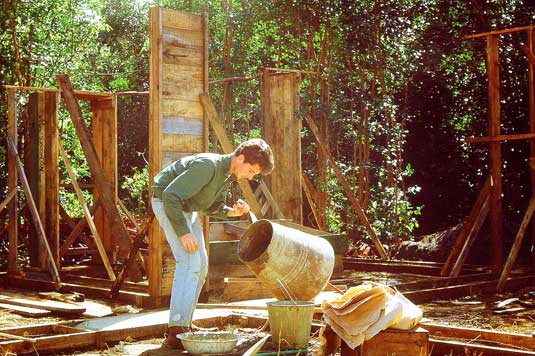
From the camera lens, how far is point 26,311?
8469 mm

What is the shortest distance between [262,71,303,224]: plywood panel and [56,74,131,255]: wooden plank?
240 cm

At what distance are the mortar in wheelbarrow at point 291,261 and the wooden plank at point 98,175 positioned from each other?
9.74 feet

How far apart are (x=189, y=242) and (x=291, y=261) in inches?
36.5

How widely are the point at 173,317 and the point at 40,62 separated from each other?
949 centimetres

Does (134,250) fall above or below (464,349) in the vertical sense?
above

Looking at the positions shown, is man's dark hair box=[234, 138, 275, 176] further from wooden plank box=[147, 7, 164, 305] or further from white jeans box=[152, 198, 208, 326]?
wooden plank box=[147, 7, 164, 305]

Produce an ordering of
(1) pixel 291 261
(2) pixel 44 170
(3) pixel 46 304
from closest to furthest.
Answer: (1) pixel 291 261 < (3) pixel 46 304 < (2) pixel 44 170

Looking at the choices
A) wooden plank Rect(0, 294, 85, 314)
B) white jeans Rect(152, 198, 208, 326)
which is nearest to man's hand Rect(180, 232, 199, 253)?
white jeans Rect(152, 198, 208, 326)

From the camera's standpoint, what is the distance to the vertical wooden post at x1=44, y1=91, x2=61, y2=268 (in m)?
11.8

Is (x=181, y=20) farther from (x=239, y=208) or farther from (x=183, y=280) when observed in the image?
(x=183, y=280)

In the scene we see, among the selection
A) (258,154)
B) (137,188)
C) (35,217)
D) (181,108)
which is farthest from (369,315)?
(137,188)

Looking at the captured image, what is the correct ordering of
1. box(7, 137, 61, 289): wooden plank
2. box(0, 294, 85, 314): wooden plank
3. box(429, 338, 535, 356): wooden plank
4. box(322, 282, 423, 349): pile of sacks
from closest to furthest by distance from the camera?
box(322, 282, 423, 349): pile of sacks
box(429, 338, 535, 356): wooden plank
box(0, 294, 85, 314): wooden plank
box(7, 137, 61, 289): wooden plank

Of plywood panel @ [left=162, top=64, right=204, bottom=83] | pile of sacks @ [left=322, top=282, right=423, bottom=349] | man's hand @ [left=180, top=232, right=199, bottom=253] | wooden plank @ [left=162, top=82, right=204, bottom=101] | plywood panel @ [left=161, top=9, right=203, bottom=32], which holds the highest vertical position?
plywood panel @ [left=161, top=9, right=203, bottom=32]

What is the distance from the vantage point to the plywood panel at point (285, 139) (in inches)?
444
